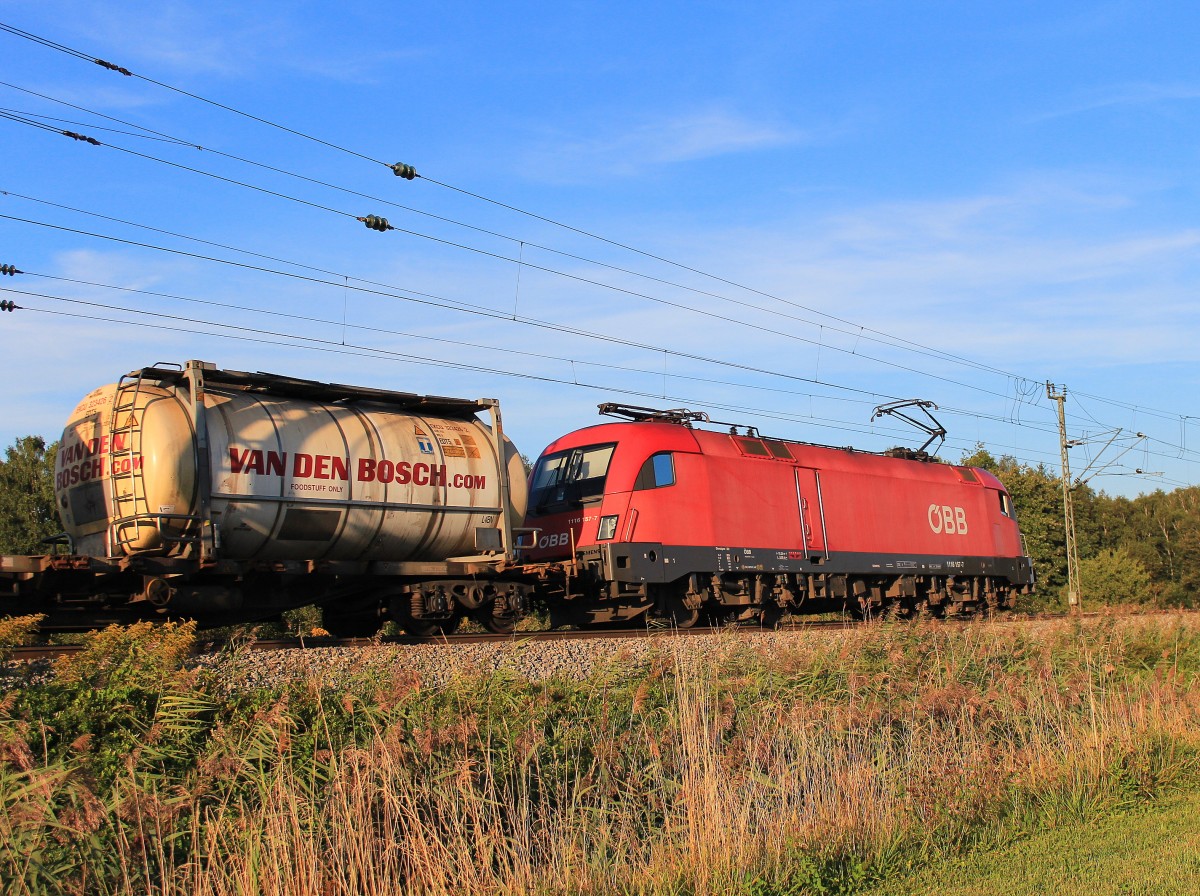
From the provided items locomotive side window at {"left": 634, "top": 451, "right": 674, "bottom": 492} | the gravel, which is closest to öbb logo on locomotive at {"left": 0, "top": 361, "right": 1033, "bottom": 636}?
locomotive side window at {"left": 634, "top": 451, "right": 674, "bottom": 492}

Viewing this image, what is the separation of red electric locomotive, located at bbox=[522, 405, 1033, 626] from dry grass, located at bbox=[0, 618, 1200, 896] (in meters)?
6.80

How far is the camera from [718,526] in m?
18.8

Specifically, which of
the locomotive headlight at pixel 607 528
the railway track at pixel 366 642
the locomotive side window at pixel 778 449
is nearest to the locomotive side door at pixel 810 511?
the locomotive side window at pixel 778 449

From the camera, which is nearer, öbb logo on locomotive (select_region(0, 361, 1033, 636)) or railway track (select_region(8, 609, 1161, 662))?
railway track (select_region(8, 609, 1161, 662))

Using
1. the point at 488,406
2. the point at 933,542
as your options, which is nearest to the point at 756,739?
the point at 488,406

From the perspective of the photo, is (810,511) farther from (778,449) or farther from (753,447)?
(753,447)

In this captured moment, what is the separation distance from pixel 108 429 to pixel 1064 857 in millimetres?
11514

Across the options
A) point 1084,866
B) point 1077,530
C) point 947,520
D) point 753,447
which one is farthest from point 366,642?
point 1077,530

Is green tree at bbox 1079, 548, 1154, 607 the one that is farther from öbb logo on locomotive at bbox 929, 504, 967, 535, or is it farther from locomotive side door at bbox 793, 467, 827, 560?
locomotive side door at bbox 793, 467, 827, 560

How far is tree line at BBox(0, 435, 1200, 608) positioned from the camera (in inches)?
2007

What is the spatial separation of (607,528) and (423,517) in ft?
12.6

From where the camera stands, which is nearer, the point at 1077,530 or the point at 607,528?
the point at 607,528

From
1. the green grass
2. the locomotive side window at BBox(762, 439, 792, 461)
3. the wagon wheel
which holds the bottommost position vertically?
the green grass

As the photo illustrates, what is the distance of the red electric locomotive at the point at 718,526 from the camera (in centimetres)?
1784
